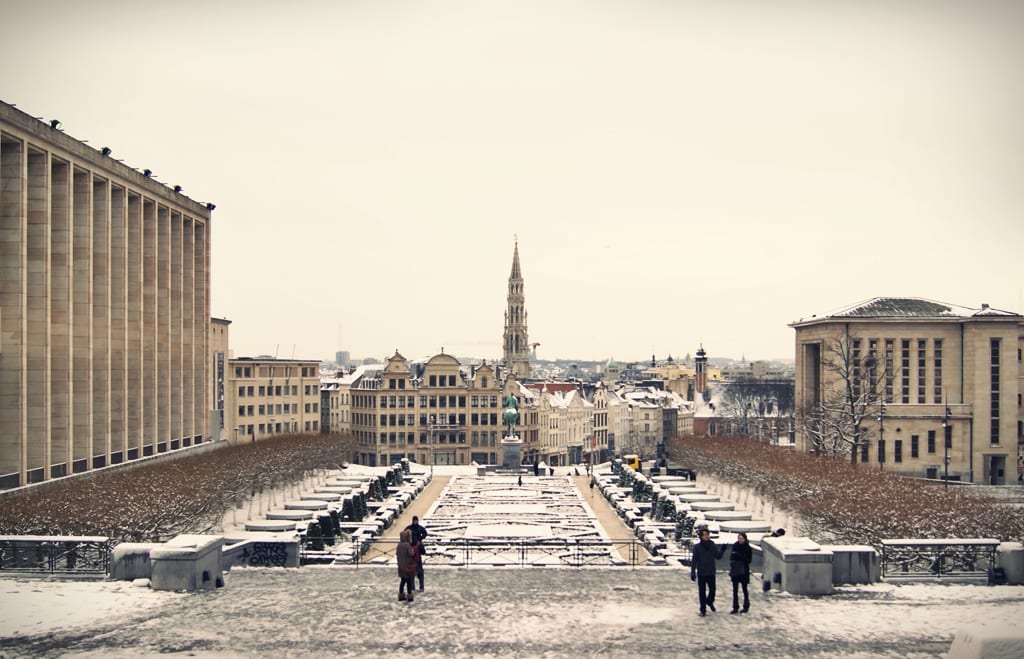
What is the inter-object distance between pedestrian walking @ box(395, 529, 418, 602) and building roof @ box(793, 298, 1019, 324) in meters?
92.0

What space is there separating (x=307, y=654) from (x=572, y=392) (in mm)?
148322

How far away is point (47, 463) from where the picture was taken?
210 ft

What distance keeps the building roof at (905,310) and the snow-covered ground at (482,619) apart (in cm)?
8640

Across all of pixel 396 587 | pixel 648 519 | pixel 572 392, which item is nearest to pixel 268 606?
pixel 396 587

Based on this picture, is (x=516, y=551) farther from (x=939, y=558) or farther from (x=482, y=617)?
(x=482, y=617)

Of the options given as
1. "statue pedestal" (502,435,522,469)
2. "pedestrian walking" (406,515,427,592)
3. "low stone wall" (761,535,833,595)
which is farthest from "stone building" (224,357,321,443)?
"low stone wall" (761,535,833,595)

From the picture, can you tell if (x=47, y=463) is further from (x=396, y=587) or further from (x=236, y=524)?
(x=396, y=587)

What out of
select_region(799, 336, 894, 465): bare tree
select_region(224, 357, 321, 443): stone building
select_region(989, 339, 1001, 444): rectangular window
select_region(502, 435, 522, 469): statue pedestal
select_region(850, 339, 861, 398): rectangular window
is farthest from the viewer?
select_region(224, 357, 321, 443): stone building

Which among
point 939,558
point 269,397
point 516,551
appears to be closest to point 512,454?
point 516,551

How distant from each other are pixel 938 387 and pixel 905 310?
29.2 ft

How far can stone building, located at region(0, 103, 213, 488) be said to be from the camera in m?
60.4

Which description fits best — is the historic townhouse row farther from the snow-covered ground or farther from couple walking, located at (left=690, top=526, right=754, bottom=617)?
couple walking, located at (left=690, top=526, right=754, bottom=617)

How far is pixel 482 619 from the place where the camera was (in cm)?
2472

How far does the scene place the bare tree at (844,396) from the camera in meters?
92.7
